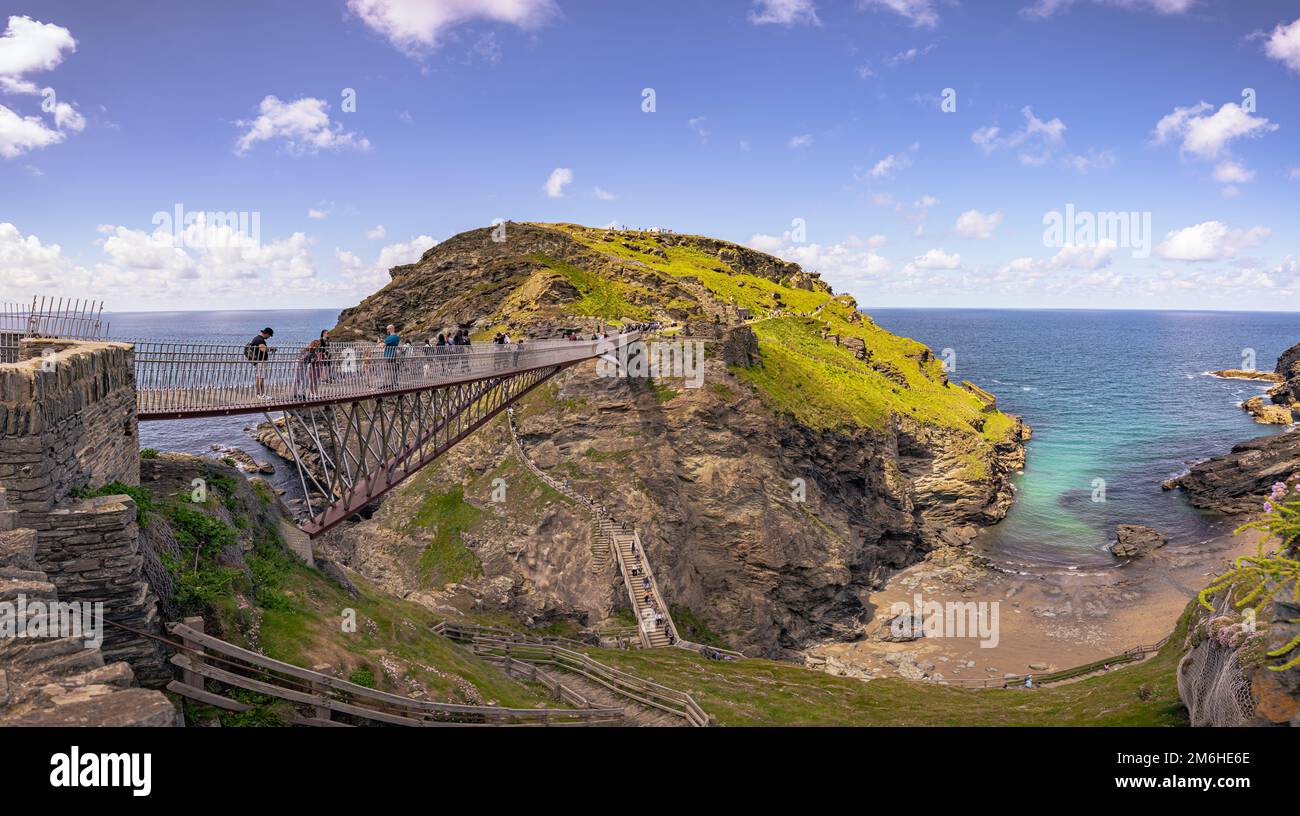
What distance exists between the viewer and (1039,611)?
49.4 metres

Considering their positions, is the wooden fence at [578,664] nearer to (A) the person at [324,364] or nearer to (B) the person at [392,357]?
(B) the person at [392,357]

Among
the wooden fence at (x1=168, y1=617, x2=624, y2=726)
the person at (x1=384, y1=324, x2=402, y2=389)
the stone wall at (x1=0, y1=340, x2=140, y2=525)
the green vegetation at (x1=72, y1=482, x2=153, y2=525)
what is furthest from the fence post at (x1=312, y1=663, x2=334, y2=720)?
the person at (x1=384, y1=324, x2=402, y2=389)

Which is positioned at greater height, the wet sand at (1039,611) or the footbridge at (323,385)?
the footbridge at (323,385)

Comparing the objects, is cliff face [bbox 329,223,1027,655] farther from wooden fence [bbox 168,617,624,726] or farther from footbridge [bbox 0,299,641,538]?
wooden fence [bbox 168,617,624,726]

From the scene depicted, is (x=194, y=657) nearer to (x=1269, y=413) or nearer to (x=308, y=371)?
(x=308, y=371)

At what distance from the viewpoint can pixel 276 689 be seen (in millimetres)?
11641

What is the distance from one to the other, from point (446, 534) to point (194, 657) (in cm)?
3461

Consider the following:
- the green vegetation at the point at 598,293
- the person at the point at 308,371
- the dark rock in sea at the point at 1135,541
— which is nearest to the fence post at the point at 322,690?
the person at the point at 308,371

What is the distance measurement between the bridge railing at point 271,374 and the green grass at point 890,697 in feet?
49.7

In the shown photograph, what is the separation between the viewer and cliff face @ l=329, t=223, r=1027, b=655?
4394 cm

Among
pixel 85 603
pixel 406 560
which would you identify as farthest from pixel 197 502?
pixel 406 560

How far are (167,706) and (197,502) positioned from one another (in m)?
10.7

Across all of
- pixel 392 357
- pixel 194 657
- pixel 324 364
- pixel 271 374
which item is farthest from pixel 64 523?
pixel 392 357

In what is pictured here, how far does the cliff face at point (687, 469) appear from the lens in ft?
144
